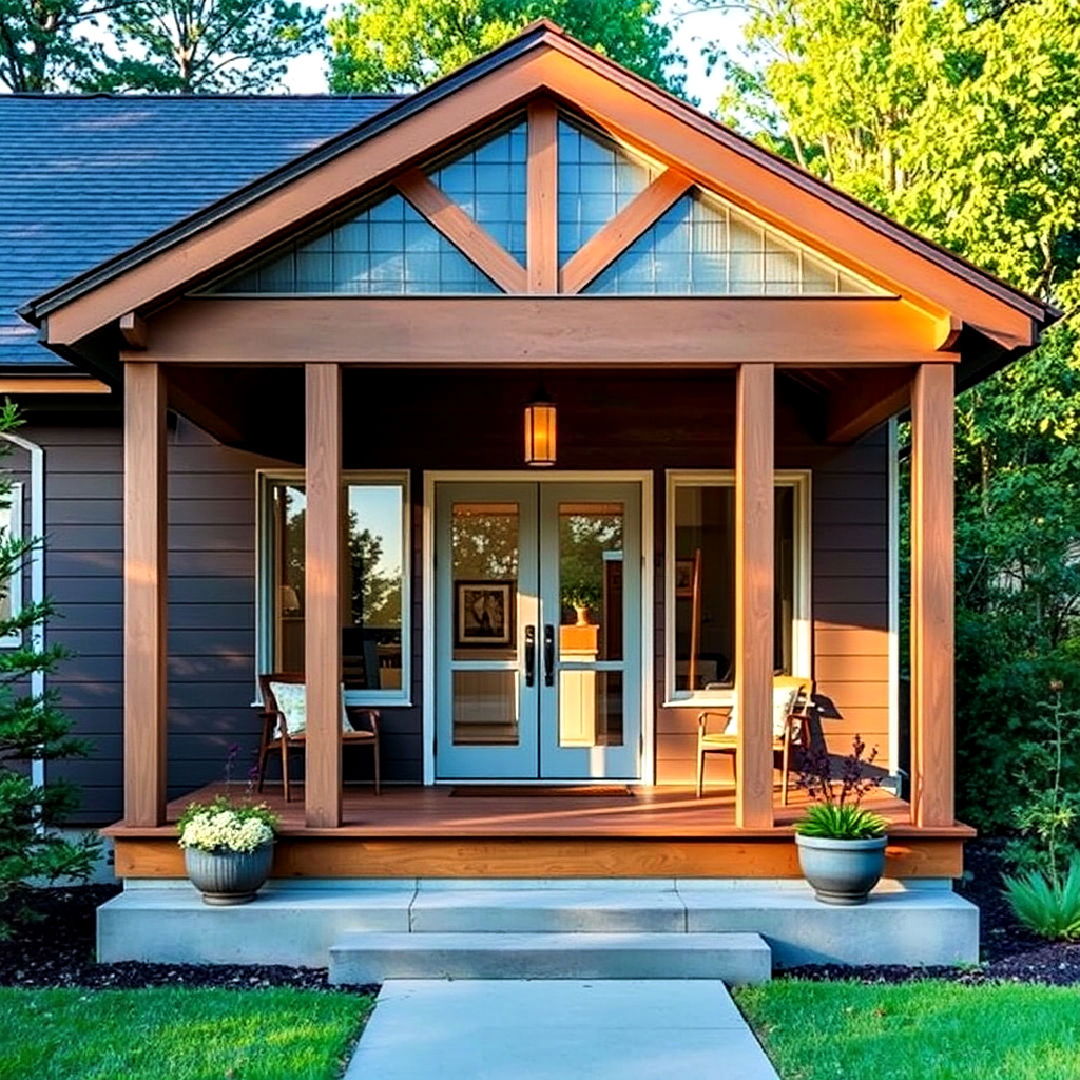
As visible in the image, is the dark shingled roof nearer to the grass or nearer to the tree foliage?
the grass

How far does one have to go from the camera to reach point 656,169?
5.37 meters

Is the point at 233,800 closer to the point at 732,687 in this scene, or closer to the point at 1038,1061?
the point at 732,687

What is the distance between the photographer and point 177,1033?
4.18 meters

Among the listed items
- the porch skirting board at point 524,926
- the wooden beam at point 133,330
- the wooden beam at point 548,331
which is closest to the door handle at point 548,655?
the porch skirting board at point 524,926

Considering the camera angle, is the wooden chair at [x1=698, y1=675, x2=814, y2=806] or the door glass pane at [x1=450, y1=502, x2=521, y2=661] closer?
the wooden chair at [x1=698, y1=675, x2=814, y2=806]

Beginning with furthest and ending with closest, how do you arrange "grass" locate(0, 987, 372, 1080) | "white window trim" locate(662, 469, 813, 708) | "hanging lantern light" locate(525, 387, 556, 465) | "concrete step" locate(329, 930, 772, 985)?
1. "white window trim" locate(662, 469, 813, 708)
2. "hanging lantern light" locate(525, 387, 556, 465)
3. "concrete step" locate(329, 930, 772, 985)
4. "grass" locate(0, 987, 372, 1080)

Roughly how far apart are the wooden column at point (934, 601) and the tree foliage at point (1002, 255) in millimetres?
2099

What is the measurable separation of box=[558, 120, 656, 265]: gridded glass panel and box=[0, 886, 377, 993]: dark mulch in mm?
3486

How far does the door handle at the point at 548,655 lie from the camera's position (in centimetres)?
735

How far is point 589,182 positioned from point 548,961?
3.55 m

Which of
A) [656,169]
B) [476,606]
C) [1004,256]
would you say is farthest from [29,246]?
[1004,256]

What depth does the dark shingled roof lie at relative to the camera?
7.46 meters

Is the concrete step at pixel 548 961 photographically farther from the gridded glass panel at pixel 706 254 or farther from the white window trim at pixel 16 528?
the white window trim at pixel 16 528

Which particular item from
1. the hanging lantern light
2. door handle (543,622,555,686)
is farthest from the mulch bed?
the hanging lantern light
